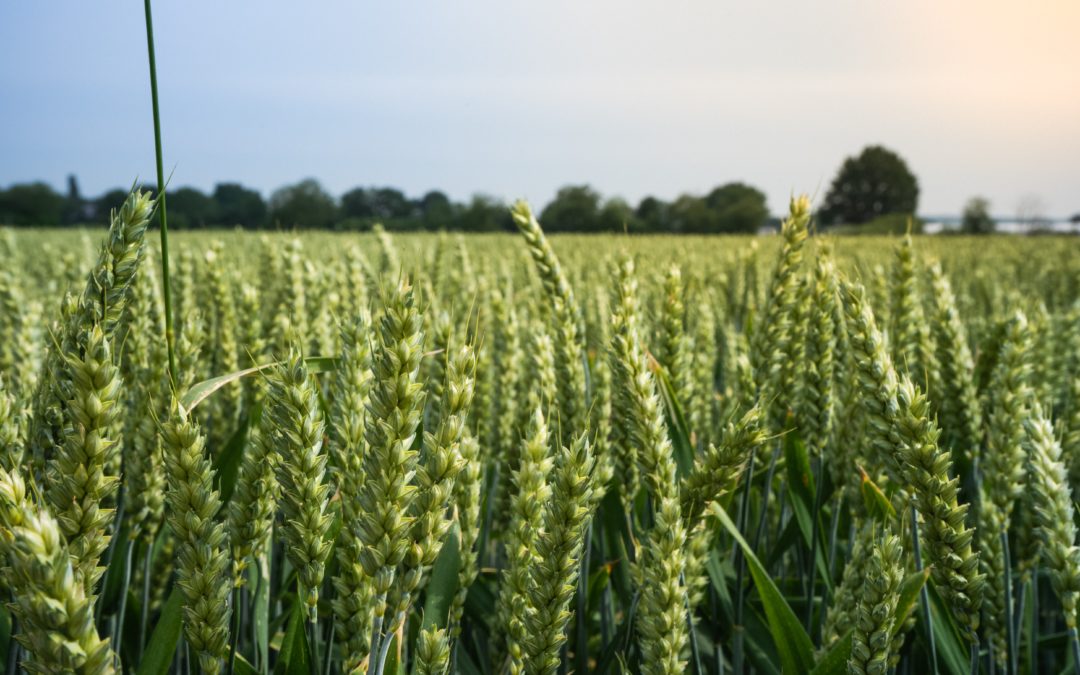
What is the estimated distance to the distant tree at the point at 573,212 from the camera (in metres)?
48.7

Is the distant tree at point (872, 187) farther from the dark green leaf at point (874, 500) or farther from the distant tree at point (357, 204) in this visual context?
the dark green leaf at point (874, 500)

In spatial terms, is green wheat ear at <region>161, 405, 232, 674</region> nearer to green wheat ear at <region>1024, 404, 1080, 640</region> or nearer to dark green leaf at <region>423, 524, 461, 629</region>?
dark green leaf at <region>423, 524, 461, 629</region>

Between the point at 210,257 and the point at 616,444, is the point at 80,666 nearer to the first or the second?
the point at 616,444

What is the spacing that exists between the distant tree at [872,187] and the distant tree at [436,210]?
110 ft

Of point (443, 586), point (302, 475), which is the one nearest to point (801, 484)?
point (443, 586)

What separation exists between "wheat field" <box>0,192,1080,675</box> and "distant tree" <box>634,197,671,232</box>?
2017 inches

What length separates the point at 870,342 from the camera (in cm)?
122

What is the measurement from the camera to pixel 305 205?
164 feet

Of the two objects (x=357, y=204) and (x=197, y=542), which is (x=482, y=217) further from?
(x=197, y=542)

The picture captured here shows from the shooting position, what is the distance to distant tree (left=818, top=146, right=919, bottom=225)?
6775 cm

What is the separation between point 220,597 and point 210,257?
1.55 metres

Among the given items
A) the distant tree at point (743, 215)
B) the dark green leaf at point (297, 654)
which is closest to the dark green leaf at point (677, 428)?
the dark green leaf at point (297, 654)

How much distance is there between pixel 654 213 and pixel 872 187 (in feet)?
73.0

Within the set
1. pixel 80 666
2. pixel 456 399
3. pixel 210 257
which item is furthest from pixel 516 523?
pixel 210 257
